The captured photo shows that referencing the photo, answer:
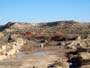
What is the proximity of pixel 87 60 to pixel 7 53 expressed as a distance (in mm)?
11855

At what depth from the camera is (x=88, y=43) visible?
45.2 m

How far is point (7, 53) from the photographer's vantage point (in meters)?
35.4

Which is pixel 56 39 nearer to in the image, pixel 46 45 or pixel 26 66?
pixel 46 45

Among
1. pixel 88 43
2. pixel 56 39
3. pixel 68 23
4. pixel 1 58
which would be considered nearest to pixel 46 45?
pixel 88 43

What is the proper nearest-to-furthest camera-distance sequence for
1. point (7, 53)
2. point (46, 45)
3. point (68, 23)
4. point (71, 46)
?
point (7, 53) → point (71, 46) → point (46, 45) → point (68, 23)

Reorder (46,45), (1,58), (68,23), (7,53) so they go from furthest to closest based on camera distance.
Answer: (68,23) < (46,45) < (7,53) < (1,58)

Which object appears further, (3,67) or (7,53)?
(7,53)

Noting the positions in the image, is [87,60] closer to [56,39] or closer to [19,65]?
[19,65]

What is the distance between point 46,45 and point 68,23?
68231 millimetres

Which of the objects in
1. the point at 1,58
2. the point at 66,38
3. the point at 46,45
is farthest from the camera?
the point at 66,38

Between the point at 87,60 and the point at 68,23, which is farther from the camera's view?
the point at 68,23

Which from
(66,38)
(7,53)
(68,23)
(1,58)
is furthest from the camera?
(68,23)

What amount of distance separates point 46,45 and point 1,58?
17.7 m

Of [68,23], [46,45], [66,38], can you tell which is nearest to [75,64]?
[46,45]
